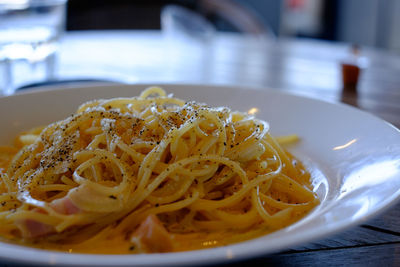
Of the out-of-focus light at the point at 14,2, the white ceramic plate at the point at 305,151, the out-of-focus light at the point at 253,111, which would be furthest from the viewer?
the out-of-focus light at the point at 14,2

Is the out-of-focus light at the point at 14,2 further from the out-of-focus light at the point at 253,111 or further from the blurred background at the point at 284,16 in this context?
the blurred background at the point at 284,16

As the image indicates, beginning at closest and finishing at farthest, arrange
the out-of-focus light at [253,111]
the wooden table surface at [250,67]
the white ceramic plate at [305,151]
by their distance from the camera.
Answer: the white ceramic plate at [305,151], the out-of-focus light at [253,111], the wooden table surface at [250,67]

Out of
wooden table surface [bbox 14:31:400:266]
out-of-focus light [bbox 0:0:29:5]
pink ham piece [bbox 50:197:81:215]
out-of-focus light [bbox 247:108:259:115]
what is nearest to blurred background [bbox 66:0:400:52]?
wooden table surface [bbox 14:31:400:266]

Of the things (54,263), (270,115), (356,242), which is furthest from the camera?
(270,115)

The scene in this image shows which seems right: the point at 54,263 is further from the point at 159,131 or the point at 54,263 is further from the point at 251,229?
the point at 159,131

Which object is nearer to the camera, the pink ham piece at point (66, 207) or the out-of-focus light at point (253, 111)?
the pink ham piece at point (66, 207)

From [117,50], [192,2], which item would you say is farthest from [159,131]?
[192,2]

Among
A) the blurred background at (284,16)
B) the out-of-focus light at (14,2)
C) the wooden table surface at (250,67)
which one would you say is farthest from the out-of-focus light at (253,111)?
the blurred background at (284,16)
